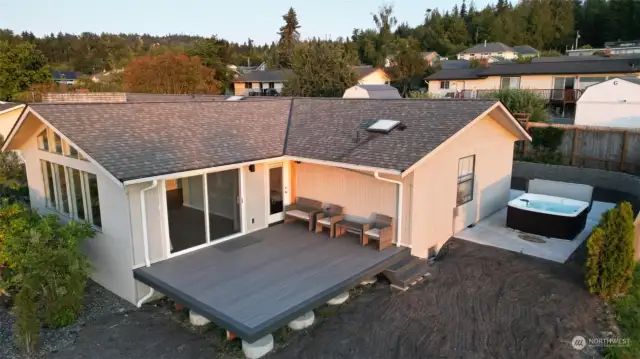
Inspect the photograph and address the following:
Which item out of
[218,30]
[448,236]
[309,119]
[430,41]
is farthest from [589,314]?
[430,41]

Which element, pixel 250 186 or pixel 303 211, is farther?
pixel 303 211

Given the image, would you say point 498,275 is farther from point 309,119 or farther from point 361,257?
point 309,119

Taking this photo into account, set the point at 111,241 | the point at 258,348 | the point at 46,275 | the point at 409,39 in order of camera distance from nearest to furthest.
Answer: the point at 258,348 < the point at 46,275 < the point at 111,241 < the point at 409,39

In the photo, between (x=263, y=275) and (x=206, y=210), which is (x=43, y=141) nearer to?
(x=206, y=210)

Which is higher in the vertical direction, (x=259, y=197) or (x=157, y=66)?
(x=157, y=66)

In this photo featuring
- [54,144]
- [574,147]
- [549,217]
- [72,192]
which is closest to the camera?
[72,192]

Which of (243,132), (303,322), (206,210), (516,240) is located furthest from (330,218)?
(516,240)

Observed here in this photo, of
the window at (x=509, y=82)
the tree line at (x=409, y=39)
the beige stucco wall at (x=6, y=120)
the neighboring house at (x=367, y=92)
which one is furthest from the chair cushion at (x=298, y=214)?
the window at (x=509, y=82)
